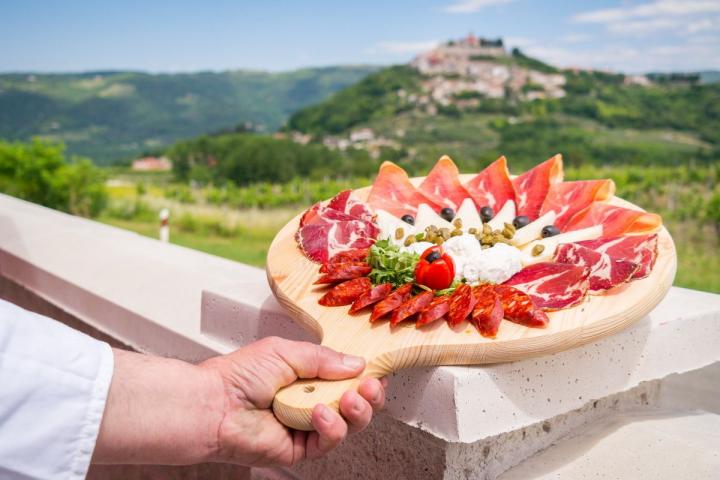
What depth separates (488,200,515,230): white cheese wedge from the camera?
5.31ft

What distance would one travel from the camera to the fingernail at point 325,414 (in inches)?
39.5

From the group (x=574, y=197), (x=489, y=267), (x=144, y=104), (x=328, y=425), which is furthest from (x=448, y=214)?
(x=144, y=104)

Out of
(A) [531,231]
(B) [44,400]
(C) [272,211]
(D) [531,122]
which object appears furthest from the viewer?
(D) [531,122]

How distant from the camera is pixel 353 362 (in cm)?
108

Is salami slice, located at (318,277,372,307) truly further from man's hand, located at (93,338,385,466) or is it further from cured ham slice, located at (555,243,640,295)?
cured ham slice, located at (555,243,640,295)

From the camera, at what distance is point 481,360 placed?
113 centimetres

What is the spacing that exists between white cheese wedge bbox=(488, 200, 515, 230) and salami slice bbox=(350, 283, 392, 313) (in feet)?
1.46

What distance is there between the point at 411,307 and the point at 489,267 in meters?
0.20

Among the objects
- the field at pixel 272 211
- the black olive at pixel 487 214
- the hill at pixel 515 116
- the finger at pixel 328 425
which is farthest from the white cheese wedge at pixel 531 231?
the hill at pixel 515 116

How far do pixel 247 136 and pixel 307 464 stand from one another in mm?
34061

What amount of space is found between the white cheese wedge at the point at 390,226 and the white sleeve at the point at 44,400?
2.37 ft

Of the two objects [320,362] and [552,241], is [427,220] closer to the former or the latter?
[552,241]

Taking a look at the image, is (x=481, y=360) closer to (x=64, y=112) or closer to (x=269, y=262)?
(x=269, y=262)

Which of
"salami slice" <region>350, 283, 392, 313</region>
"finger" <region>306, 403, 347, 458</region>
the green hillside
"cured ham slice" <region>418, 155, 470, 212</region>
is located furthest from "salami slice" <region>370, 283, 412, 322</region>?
the green hillside
